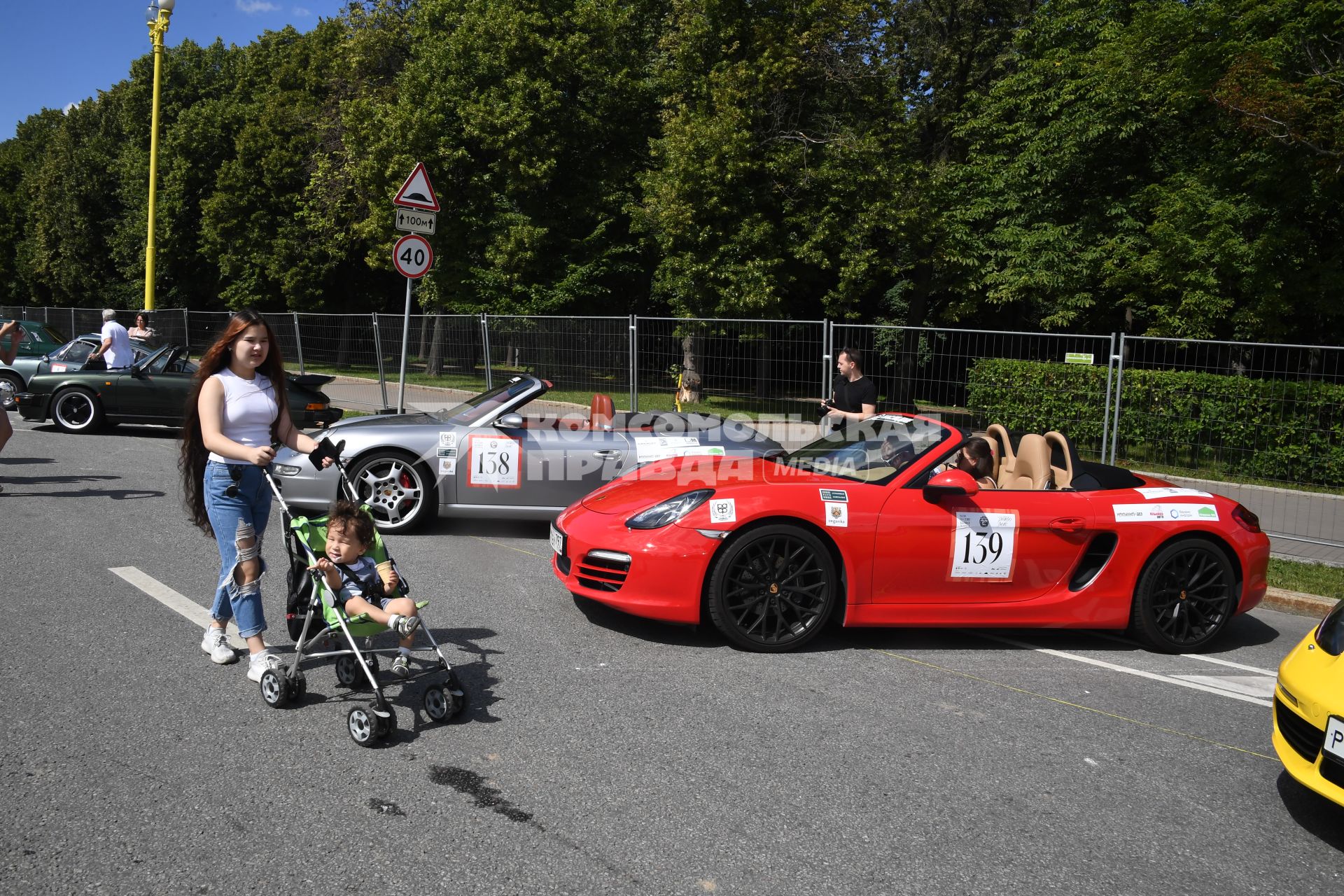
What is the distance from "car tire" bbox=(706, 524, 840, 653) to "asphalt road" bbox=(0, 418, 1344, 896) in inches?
6.3

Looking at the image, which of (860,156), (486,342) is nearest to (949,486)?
(486,342)

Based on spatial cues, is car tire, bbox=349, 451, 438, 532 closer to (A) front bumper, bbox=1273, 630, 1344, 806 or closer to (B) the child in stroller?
(B) the child in stroller

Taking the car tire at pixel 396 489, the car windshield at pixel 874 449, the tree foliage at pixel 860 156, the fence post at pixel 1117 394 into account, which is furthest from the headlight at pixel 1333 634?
the tree foliage at pixel 860 156

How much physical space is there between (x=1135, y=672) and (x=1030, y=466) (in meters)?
1.35

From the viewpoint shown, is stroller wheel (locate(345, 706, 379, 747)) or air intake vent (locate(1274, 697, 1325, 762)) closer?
air intake vent (locate(1274, 697, 1325, 762))

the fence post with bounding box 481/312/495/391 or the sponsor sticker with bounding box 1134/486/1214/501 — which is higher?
the fence post with bounding box 481/312/495/391

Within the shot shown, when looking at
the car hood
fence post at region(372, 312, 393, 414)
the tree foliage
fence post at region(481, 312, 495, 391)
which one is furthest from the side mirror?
fence post at region(372, 312, 393, 414)

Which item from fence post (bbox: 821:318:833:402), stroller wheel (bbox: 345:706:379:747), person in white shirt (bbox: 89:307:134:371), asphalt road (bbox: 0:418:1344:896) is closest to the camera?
asphalt road (bbox: 0:418:1344:896)

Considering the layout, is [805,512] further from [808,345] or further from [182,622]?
[808,345]

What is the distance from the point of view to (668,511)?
5.54m

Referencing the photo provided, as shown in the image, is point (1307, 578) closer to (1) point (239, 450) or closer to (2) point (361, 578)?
(2) point (361, 578)

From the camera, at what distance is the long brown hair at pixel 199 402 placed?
4.61 m

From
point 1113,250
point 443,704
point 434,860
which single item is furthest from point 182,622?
point 1113,250

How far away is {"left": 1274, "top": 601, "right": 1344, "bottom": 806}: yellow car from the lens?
3.48 metres
